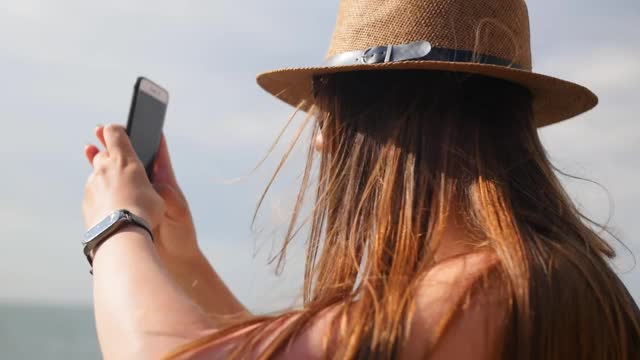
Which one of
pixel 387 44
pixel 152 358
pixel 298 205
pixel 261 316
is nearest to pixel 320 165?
pixel 298 205

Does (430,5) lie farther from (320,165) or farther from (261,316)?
(261,316)

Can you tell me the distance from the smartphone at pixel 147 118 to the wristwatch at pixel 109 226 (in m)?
0.45

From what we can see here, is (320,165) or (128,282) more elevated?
(320,165)

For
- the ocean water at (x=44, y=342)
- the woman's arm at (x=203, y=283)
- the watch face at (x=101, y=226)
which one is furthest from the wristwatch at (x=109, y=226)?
the ocean water at (x=44, y=342)

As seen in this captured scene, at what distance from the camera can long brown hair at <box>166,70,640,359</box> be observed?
7.11ft

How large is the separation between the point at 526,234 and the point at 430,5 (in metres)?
0.71

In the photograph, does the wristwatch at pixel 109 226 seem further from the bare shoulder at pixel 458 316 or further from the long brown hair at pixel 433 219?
the bare shoulder at pixel 458 316

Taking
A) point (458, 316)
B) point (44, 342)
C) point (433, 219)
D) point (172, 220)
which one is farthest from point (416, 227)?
point (44, 342)

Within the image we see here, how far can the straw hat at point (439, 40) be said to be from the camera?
104 inches

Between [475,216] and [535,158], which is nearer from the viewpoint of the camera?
[475,216]

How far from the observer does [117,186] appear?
98.9 inches

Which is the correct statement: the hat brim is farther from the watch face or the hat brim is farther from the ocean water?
Answer: the ocean water

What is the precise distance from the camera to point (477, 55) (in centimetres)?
267

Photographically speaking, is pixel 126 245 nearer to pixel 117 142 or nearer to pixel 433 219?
pixel 117 142
